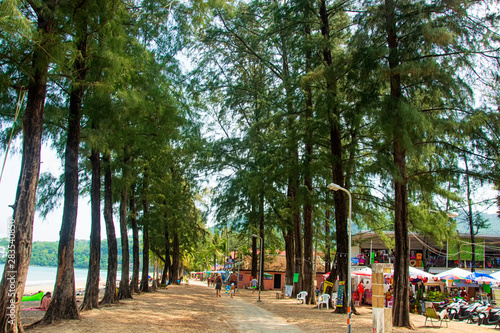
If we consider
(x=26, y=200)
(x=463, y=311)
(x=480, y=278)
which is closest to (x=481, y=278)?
(x=480, y=278)

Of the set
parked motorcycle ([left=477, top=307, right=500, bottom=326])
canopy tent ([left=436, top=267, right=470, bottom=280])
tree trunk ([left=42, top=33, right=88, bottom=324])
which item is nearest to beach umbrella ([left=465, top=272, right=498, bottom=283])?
canopy tent ([left=436, top=267, right=470, bottom=280])

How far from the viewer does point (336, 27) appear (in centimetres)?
1961

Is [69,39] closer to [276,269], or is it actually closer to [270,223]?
[270,223]

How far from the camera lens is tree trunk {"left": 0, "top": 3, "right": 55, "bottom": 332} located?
7973 millimetres

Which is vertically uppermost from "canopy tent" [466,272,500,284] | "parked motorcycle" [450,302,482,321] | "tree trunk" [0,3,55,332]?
"tree trunk" [0,3,55,332]

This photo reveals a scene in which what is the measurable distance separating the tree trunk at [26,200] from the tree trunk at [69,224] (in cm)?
188

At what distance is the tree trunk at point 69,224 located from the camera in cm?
Answer: 1088

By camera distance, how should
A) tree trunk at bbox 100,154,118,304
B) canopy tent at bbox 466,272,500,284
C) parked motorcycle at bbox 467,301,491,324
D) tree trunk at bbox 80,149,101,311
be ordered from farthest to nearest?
1. canopy tent at bbox 466,272,500,284
2. parked motorcycle at bbox 467,301,491,324
3. tree trunk at bbox 100,154,118,304
4. tree trunk at bbox 80,149,101,311

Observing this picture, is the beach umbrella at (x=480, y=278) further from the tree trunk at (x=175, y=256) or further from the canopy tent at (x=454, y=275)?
the tree trunk at (x=175, y=256)

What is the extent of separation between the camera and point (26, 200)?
27.3 feet

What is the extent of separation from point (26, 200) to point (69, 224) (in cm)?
294

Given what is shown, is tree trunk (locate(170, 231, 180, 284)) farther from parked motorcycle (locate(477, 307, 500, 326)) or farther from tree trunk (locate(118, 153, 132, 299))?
parked motorcycle (locate(477, 307, 500, 326))

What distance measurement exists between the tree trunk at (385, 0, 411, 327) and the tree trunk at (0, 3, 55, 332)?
31.6ft

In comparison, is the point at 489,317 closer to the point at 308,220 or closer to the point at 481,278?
the point at 481,278
